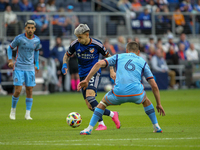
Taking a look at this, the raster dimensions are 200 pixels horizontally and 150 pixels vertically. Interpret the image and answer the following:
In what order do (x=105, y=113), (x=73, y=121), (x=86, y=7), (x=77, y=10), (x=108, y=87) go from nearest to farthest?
(x=105, y=113) < (x=73, y=121) < (x=108, y=87) < (x=77, y=10) < (x=86, y=7)

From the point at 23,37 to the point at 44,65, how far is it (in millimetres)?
10552

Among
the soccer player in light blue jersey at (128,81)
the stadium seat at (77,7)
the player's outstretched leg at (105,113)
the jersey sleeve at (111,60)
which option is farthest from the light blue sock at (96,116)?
the stadium seat at (77,7)

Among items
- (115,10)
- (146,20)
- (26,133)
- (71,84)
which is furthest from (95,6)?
(26,133)

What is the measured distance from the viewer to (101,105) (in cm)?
682

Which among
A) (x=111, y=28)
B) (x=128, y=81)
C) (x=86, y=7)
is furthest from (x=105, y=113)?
(x=86, y=7)

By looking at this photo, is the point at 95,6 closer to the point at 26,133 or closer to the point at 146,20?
the point at 146,20

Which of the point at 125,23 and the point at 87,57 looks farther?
the point at 125,23

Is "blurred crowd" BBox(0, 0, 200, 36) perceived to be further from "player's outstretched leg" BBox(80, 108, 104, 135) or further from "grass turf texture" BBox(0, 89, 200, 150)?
"player's outstretched leg" BBox(80, 108, 104, 135)

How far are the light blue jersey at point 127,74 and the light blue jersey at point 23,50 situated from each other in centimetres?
421

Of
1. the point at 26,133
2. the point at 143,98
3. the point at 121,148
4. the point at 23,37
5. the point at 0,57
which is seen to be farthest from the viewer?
the point at 0,57

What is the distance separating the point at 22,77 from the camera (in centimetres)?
1015

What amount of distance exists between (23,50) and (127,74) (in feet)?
14.7

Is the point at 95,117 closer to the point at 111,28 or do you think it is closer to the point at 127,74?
the point at 127,74

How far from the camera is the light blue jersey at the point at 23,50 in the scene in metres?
10.2
